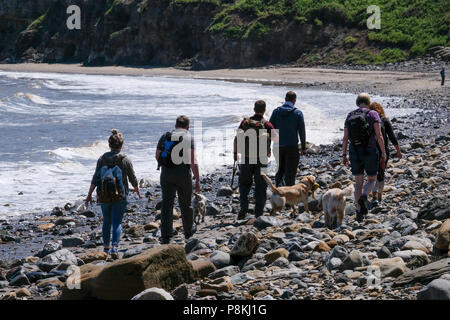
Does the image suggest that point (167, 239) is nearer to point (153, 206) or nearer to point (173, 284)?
point (173, 284)

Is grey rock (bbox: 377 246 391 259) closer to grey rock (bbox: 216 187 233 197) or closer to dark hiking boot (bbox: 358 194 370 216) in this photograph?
dark hiking boot (bbox: 358 194 370 216)

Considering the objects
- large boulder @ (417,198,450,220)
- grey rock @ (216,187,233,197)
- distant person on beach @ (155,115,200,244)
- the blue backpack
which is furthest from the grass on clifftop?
the blue backpack

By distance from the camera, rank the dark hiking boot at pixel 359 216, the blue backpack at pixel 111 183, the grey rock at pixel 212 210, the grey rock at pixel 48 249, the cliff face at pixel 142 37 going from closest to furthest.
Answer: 1. the blue backpack at pixel 111 183
2. the dark hiking boot at pixel 359 216
3. the grey rock at pixel 48 249
4. the grey rock at pixel 212 210
5. the cliff face at pixel 142 37

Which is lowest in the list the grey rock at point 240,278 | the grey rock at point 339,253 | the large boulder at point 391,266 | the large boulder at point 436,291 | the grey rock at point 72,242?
the grey rock at point 72,242

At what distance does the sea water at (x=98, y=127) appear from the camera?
49.9 ft

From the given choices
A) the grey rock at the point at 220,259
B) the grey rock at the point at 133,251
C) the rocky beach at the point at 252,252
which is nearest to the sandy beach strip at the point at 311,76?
the rocky beach at the point at 252,252

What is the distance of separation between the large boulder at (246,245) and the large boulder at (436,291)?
2417 mm

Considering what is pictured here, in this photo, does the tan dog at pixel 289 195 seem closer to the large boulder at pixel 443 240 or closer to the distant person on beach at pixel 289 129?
the distant person on beach at pixel 289 129

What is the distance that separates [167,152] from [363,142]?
2492 mm

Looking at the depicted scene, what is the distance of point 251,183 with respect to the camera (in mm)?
9547

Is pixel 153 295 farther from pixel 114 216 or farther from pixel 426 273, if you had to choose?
Answer: pixel 114 216

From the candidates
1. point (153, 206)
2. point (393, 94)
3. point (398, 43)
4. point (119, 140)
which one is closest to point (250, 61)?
point (398, 43)
